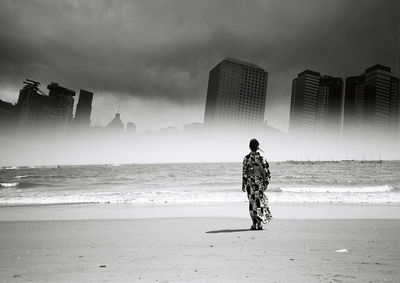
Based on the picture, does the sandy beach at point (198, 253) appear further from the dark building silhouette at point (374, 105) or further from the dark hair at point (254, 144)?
the dark building silhouette at point (374, 105)

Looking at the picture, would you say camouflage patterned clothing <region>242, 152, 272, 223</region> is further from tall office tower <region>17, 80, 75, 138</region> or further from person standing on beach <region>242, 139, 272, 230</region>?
tall office tower <region>17, 80, 75, 138</region>

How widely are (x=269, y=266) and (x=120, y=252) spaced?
8.42 feet

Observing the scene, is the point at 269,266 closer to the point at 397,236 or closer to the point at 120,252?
the point at 120,252

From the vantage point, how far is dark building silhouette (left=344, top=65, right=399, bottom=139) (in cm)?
17875

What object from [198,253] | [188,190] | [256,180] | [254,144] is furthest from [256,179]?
[188,190]

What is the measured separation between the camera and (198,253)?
478cm

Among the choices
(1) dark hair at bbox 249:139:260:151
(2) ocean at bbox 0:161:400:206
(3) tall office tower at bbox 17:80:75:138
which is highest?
(3) tall office tower at bbox 17:80:75:138

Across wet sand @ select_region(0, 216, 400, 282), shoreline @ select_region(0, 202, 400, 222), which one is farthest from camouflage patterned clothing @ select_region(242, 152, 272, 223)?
shoreline @ select_region(0, 202, 400, 222)

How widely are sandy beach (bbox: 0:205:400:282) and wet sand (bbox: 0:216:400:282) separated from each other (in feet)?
0.04

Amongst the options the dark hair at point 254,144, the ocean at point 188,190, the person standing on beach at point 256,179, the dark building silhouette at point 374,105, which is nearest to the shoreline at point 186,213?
the person standing on beach at point 256,179

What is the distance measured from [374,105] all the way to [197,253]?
21976cm

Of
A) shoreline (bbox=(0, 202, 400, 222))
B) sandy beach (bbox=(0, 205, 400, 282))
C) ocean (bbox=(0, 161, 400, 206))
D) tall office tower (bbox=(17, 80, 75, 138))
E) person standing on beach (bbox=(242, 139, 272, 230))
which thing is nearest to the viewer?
sandy beach (bbox=(0, 205, 400, 282))

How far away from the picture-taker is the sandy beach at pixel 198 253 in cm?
365

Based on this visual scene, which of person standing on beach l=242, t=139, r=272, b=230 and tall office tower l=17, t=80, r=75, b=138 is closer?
person standing on beach l=242, t=139, r=272, b=230
